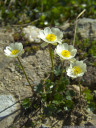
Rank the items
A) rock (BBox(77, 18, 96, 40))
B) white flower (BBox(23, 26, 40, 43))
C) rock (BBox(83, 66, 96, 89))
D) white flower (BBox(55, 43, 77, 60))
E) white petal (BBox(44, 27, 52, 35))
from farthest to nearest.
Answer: rock (BBox(77, 18, 96, 40))
white flower (BBox(23, 26, 40, 43))
rock (BBox(83, 66, 96, 89))
white petal (BBox(44, 27, 52, 35))
white flower (BBox(55, 43, 77, 60))

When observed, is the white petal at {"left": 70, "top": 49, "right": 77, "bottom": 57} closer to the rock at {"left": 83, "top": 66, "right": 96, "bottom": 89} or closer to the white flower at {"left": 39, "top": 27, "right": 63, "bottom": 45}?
the white flower at {"left": 39, "top": 27, "right": 63, "bottom": 45}

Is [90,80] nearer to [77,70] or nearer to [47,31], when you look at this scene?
[77,70]

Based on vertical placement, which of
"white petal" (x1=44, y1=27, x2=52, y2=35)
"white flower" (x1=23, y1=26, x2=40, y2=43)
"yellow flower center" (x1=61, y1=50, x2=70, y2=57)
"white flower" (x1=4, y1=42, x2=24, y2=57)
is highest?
"white flower" (x1=23, y1=26, x2=40, y2=43)

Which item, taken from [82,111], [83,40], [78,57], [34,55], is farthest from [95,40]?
[82,111]

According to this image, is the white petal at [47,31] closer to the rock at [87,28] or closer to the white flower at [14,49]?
the white flower at [14,49]

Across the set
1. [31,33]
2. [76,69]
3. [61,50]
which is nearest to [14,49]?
[61,50]

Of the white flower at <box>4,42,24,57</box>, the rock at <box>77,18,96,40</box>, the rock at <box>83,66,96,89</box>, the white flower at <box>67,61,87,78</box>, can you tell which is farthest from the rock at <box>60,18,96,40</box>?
the white flower at <box>4,42,24,57</box>

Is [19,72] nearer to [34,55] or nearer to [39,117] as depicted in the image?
[34,55]
